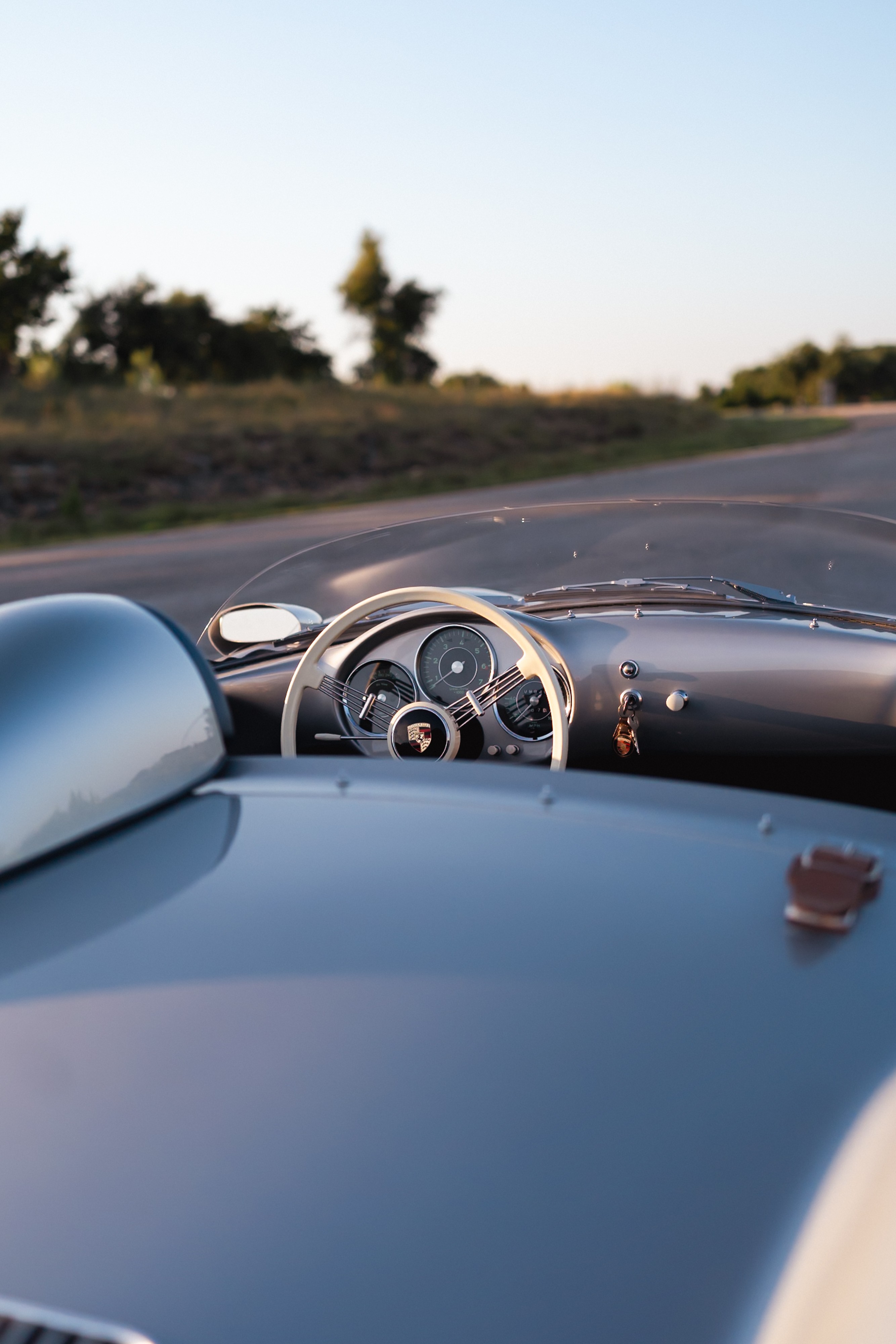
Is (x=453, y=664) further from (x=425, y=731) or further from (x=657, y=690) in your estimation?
(x=657, y=690)

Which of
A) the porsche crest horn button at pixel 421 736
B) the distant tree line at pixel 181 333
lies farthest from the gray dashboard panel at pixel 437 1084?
the distant tree line at pixel 181 333

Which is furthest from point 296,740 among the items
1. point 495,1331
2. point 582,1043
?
point 495,1331

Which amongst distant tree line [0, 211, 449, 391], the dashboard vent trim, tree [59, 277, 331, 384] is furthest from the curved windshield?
tree [59, 277, 331, 384]

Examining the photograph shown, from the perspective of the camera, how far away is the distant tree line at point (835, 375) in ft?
359

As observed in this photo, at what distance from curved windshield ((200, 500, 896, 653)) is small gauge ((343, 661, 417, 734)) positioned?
0.60 ft

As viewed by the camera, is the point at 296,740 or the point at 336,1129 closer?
the point at 336,1129

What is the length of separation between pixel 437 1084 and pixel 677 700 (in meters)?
1.62

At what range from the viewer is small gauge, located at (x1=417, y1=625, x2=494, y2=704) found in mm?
2648

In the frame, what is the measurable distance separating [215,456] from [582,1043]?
2422 cm

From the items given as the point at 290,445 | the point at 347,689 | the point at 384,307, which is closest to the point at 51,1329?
the point at 347,689

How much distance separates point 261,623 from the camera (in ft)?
9.48

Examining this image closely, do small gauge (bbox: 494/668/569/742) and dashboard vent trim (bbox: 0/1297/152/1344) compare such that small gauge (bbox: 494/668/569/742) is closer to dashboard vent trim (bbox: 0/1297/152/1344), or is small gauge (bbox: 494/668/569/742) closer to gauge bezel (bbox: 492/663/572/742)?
gauge bezel (bbox: 492/663/572/742)

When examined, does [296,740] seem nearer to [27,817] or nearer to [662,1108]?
[27,817]

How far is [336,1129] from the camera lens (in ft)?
3.37
